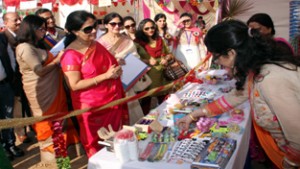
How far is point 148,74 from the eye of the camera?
3.54m

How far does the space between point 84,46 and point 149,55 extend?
142 centimetres

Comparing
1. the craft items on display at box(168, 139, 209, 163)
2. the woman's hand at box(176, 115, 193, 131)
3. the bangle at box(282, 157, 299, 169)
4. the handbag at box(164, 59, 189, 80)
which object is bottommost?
the bangle at box(282, 157, 299, 169)

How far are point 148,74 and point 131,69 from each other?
28.9 inches

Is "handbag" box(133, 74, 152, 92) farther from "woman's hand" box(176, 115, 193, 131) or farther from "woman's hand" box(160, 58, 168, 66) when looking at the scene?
"woman's hand" box(176, 115, 193, 131)

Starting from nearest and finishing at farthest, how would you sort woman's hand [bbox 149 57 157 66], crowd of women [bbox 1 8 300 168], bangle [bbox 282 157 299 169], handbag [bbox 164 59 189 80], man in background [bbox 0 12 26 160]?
1. crowd of women [bbox 1 8 300 168]
2. bangle [bbox 282 157 299 169]
3. man in background [bbox 0 12 26 160]
4. woman's hand [bbox 149 57 157 66]
5. handbag [bbox 164 59 189 80]

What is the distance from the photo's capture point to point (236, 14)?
5.78 meters

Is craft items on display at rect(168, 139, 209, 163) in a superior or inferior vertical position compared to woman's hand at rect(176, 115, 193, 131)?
inferior

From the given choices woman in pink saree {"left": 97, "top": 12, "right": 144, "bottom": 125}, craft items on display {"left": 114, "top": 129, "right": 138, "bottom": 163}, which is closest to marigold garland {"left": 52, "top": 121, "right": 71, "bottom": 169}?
craft items on display {"left": 114, "top": 129, "right": 138, "bottom": 163}

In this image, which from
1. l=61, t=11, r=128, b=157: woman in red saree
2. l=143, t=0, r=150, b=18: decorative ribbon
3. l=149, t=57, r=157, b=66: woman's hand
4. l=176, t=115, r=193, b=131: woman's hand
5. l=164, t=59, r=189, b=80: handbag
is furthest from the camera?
l=143, t=0, r=150, b=18: decorative ribbon

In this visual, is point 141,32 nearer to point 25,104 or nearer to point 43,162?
point 25,104

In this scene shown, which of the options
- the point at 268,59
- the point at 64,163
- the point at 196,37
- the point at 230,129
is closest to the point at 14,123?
the point at 64,163

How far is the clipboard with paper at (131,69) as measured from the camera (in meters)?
2.81

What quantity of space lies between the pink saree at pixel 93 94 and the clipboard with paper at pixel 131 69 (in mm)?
447

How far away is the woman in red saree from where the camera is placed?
212cm
